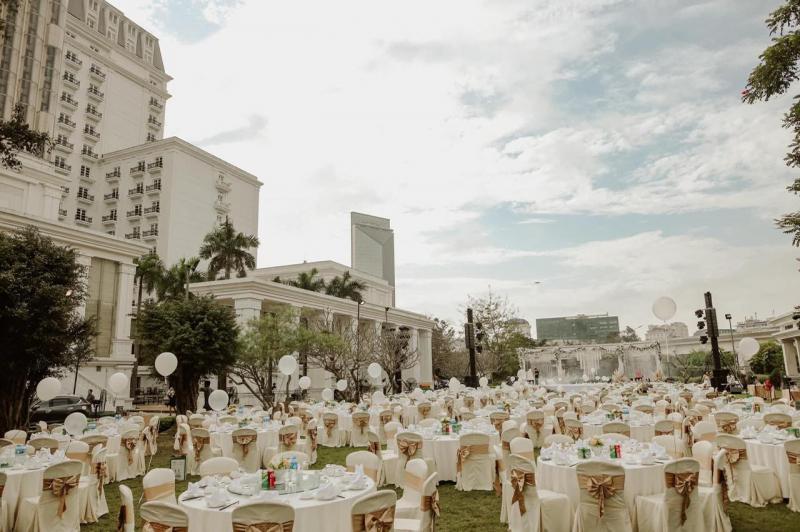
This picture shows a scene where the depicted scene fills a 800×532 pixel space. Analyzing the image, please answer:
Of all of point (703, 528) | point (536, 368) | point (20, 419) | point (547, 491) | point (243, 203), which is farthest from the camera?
point (243, 203)

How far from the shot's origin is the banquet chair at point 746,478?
797 cm

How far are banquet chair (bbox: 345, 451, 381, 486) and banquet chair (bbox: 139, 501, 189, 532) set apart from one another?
2.48 meters

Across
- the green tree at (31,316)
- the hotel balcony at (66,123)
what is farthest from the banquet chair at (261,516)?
the hotel balcony at (66,123)

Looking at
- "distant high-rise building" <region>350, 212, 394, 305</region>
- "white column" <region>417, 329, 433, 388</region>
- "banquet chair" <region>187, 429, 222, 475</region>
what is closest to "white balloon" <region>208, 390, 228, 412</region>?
"banquet chair" <region>187, 429, 222, 475</region>

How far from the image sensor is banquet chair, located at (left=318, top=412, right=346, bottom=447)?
611 inches

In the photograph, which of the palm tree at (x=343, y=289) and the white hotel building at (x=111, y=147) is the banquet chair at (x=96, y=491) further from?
the palm tree at (x=343, y=289)

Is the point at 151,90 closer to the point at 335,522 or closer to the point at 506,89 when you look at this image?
the point at 506,89

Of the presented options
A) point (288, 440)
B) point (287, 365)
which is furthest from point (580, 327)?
point (288, 440)

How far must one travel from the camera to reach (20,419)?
14.9m

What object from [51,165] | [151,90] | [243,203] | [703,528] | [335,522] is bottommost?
[703,528]

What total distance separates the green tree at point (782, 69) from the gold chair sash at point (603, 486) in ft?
25.9

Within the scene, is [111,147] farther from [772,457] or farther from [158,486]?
[772,457]

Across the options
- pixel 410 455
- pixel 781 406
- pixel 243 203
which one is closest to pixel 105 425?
pixel 410 455

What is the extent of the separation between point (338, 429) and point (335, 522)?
10.8m
